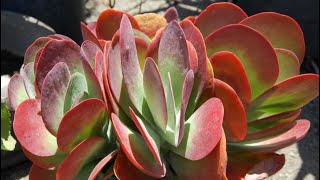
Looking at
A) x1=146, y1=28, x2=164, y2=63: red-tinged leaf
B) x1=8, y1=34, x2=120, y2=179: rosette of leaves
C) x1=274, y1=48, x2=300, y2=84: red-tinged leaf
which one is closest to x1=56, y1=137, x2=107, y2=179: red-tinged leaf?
x1=8, y1=34, x2=120, y2=179: rosette of leaves

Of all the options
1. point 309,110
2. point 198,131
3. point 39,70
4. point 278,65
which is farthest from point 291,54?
point 309,110

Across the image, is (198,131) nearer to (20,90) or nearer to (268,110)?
(268,110)

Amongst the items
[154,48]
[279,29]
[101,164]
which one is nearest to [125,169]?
[101,164]

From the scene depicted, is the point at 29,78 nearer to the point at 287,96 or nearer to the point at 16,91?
the point at 16,91

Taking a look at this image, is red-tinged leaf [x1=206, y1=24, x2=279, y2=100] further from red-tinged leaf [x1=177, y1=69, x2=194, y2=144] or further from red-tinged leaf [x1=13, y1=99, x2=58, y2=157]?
red-tinged leaf [x1=13, y1=99, x2=58, y2=157]

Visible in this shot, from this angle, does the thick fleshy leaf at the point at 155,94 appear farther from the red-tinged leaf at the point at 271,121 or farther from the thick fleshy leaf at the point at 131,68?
the red-tinged leaf at the point at 271,121

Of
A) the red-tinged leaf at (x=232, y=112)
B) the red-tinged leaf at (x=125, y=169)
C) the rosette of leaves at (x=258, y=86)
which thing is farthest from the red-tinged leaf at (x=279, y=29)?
the red-tinged leaf at (x=125, y=169)
